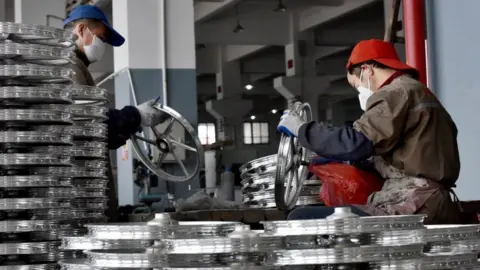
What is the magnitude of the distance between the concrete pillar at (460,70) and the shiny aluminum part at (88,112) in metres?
2.70

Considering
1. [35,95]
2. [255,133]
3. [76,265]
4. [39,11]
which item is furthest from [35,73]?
[255,133]

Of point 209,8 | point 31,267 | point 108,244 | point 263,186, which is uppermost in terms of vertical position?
point 209,8

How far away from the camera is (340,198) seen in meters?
4.00

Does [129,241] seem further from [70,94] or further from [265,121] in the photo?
[265,121]

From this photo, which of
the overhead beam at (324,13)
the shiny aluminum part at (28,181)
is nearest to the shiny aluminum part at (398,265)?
the shiny aluminum part at (28,181)

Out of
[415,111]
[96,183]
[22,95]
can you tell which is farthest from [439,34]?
[22,95]

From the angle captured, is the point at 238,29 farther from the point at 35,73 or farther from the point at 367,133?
the point at 35,73

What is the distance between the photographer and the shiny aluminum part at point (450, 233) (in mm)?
2264

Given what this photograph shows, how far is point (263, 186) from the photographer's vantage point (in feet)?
17.3

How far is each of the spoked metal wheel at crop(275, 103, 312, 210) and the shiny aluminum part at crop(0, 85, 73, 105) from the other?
980 mm

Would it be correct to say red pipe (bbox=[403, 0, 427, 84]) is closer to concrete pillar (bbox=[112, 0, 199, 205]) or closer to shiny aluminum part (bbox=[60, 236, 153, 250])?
shiny aluminum part (bbox=[60, 236, 153, 250])

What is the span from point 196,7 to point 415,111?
528 inches

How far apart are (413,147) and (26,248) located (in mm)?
1600

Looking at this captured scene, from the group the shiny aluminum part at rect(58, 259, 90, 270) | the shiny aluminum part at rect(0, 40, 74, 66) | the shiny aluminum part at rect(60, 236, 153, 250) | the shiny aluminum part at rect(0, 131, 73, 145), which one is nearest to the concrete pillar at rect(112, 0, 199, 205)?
the shiny aluminum part at rect(0, 40, 74, 66)
